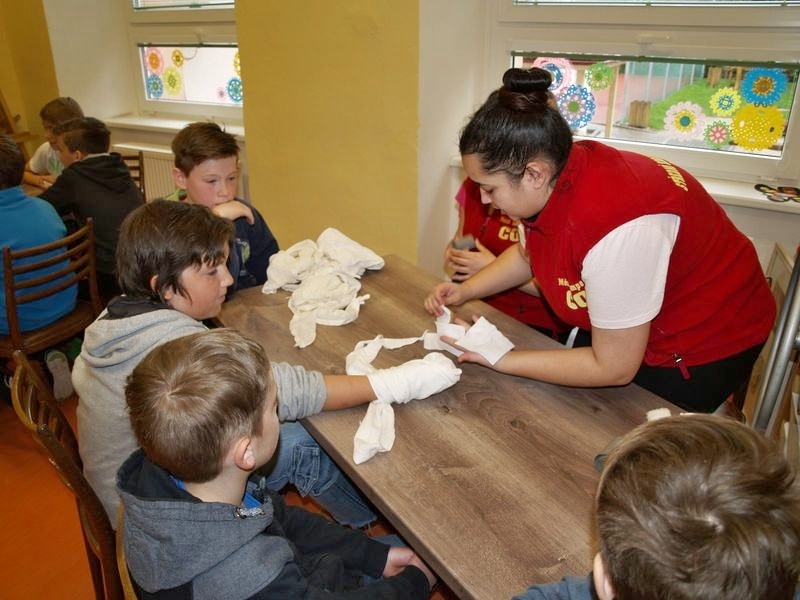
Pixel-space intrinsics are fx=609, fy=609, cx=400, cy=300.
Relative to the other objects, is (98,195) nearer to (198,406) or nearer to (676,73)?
(198,406)

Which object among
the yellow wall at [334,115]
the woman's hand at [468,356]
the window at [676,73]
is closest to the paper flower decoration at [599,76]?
the window at [676,73]

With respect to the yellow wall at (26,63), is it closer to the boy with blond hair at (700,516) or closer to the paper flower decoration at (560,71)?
the paper flower decoration at (560,71)

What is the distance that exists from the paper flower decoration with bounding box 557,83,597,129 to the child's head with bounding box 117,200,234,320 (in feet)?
5.32

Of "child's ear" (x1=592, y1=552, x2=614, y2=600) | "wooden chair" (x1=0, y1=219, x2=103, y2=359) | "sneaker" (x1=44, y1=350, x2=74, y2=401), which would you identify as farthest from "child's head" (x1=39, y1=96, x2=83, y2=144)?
"child's ear" (x1=592, y1=552, x2=614, y2=600)

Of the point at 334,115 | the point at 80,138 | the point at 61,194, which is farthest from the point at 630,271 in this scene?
the point at 80,138

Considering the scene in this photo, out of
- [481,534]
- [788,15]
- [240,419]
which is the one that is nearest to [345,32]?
[788,15]

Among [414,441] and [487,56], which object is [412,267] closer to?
[414,441]

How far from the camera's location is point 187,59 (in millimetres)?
3850

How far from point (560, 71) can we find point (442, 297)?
1.36 meters

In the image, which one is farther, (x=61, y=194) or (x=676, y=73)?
(x=61, y=194)

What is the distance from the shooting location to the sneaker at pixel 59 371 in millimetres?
2561

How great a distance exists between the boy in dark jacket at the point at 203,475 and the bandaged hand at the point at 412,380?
26cm

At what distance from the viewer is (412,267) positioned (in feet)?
6.38

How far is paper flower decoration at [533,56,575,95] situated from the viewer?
8.09 feet
